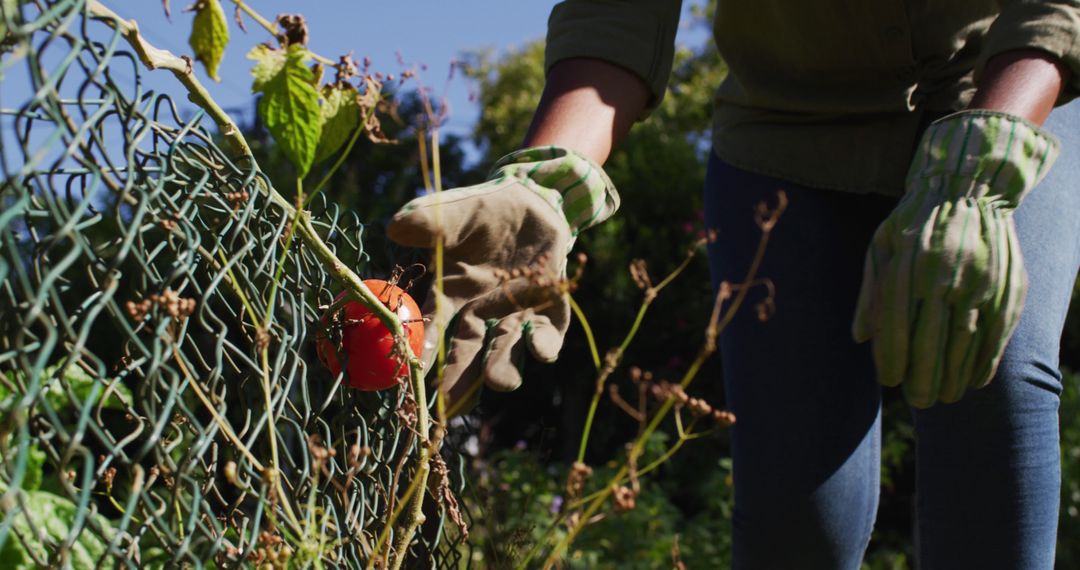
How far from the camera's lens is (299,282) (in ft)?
3.91

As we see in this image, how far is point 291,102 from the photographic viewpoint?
91cm

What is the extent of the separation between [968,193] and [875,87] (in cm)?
50

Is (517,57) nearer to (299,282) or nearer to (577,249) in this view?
(577,249)

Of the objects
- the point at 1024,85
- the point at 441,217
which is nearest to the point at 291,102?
the point at 441,217

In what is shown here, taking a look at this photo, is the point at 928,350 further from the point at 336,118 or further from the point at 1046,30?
the point at 336,118

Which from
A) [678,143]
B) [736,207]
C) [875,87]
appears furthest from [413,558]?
[678,143]

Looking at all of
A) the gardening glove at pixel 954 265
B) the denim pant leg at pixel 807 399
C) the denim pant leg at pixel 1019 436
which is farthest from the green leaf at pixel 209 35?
the denim pant leg at pixel 1019 436

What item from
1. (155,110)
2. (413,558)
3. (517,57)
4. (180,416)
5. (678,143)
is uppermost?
(517,57)

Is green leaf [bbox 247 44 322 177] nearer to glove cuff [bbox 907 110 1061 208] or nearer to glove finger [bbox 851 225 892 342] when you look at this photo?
glove finger [bbox 851 225 892 342]

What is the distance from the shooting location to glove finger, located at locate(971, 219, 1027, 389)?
1.24m

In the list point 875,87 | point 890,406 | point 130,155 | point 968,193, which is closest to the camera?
point 130,155

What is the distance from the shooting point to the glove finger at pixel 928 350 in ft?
4.04

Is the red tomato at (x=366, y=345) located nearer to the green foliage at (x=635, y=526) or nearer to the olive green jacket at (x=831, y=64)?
the olive green jacket at (x=831, y=64)

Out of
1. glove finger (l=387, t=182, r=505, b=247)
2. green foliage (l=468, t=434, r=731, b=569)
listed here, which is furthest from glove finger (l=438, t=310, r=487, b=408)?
green foliage (l=468, t=434, r=731, b=569)
